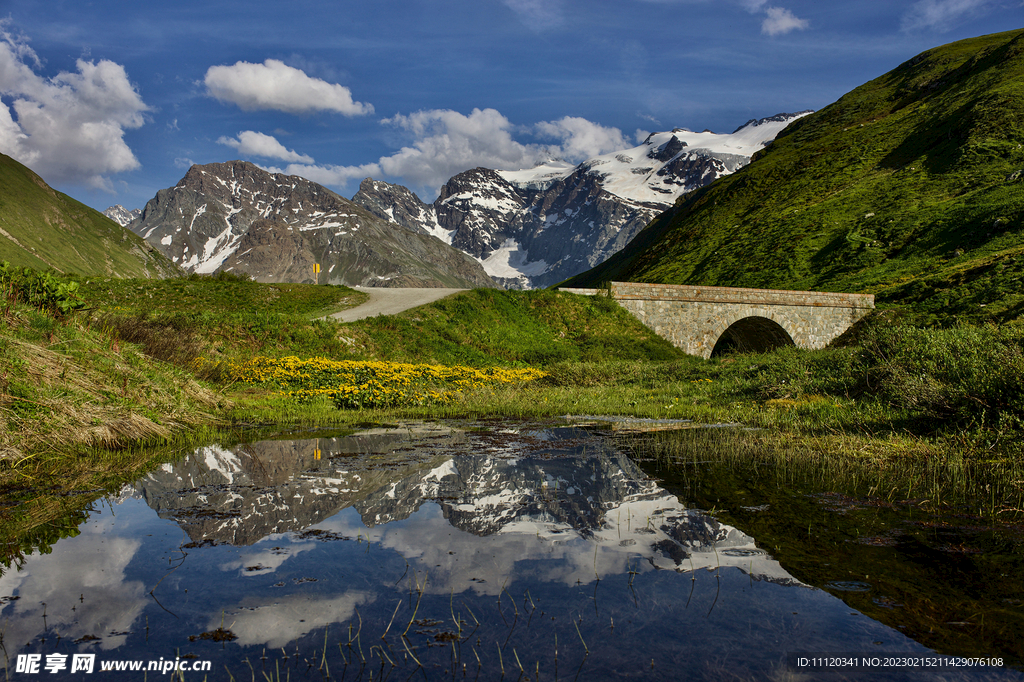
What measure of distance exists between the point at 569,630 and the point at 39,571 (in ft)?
13.5

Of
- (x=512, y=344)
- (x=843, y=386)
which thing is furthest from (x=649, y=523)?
(x=512, y=344)

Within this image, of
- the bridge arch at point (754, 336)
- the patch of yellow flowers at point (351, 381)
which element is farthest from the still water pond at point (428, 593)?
the bridge arch at point (754, 336)

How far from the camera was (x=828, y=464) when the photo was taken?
343 inches

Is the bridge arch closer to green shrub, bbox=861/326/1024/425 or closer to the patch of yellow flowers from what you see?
green shrub, bbox=861/326/1024/425

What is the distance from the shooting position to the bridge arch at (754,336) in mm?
33091

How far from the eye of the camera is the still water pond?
336cm

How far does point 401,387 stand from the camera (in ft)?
50.1

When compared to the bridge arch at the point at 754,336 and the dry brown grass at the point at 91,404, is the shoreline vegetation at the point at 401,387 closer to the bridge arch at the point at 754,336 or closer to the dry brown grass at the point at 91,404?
the dry brown grass at the point at 91,404

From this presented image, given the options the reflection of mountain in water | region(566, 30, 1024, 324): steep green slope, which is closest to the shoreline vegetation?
the reflection of mountain in water

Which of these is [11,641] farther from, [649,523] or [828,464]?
[828,464]

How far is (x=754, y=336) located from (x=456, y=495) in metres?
33.8
